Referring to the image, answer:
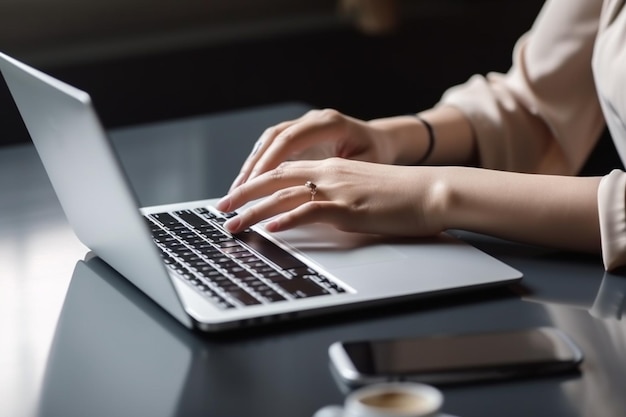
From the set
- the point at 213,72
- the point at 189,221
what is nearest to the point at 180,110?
the point at 213,72

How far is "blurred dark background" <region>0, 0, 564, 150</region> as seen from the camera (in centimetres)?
255

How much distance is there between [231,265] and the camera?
949 millimetres

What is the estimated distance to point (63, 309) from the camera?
94cm

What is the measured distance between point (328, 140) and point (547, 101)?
0.38 meters

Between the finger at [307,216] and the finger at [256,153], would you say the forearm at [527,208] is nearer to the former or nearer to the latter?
the finger at [307,216]

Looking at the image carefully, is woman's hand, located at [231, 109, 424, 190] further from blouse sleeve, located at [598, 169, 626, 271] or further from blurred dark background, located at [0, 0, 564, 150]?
blurred dark background, located at [0, 0, 564, 150]

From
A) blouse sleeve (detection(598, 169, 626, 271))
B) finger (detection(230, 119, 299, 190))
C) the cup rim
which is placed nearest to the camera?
the cup rim

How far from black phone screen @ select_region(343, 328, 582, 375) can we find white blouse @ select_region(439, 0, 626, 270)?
647 mm

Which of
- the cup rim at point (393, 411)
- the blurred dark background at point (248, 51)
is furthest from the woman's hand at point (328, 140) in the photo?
the blurred dark background at point (248, 51)

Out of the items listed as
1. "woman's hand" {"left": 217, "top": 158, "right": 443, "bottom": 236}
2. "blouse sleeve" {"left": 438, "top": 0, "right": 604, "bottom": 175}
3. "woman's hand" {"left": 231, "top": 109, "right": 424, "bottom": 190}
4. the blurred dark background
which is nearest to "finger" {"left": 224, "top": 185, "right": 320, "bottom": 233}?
"woman's hand" {"left": 217, "top": 158, "right": 443, "bottom": 236}

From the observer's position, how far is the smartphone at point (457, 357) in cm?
76

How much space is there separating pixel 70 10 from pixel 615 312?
194 centimetres

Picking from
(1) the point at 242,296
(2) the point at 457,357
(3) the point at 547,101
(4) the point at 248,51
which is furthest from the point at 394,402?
(4) the point at 248,51

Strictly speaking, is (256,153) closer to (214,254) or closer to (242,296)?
(214,254)
